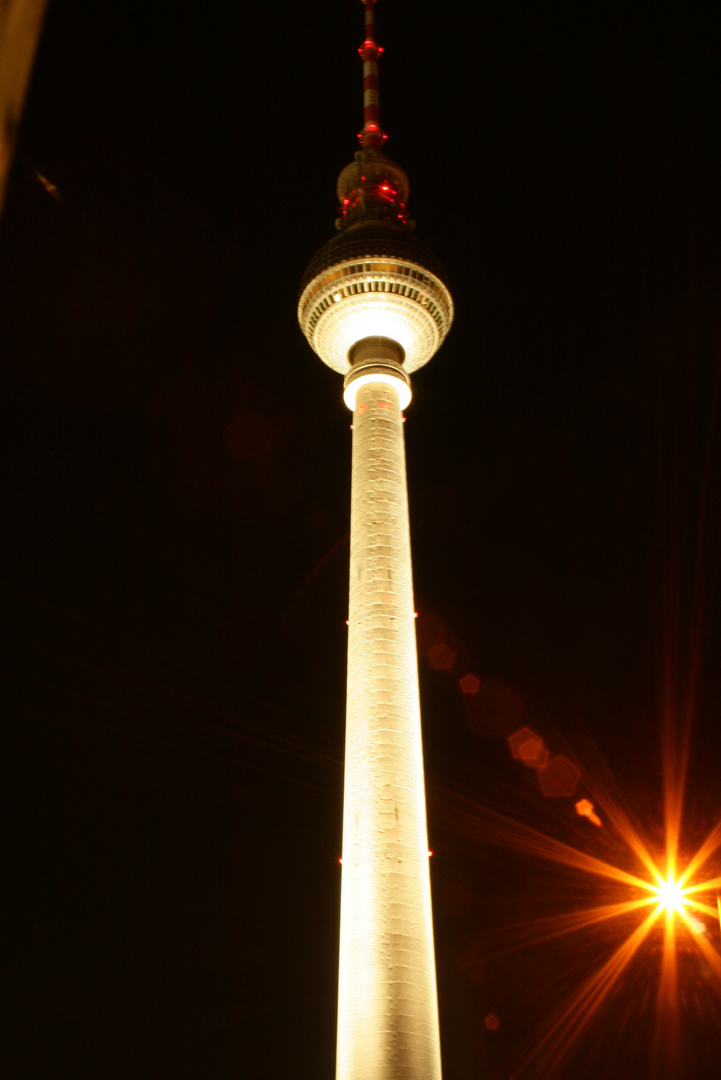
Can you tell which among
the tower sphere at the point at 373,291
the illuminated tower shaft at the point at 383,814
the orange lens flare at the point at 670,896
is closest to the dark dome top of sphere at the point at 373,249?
the tower sphere at the point at 373,291

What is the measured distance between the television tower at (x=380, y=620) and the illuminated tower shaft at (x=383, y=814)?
0.15 ft

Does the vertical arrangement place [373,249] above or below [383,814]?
above

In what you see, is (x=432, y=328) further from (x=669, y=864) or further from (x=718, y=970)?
(x=718, y=970)

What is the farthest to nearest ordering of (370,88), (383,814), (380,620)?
(370,88)
(380,620)
(383,814)

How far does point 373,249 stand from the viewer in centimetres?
4456

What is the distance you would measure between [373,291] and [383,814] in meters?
24.6

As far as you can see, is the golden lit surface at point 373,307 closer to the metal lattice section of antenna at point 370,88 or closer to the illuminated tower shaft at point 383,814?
the illuminated tower shaft at point 383,814

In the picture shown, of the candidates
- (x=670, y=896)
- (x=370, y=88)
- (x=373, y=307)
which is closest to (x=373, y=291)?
(x=373, y=307)

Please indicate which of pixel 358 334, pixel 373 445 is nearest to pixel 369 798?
pixel 373 445

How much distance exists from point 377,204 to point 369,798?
30.5m

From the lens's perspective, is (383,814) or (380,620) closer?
(383,814)

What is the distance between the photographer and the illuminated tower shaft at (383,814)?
28562mm

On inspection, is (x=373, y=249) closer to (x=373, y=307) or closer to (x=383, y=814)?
(x=373, y=307)

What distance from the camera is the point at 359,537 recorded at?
39344 mm
